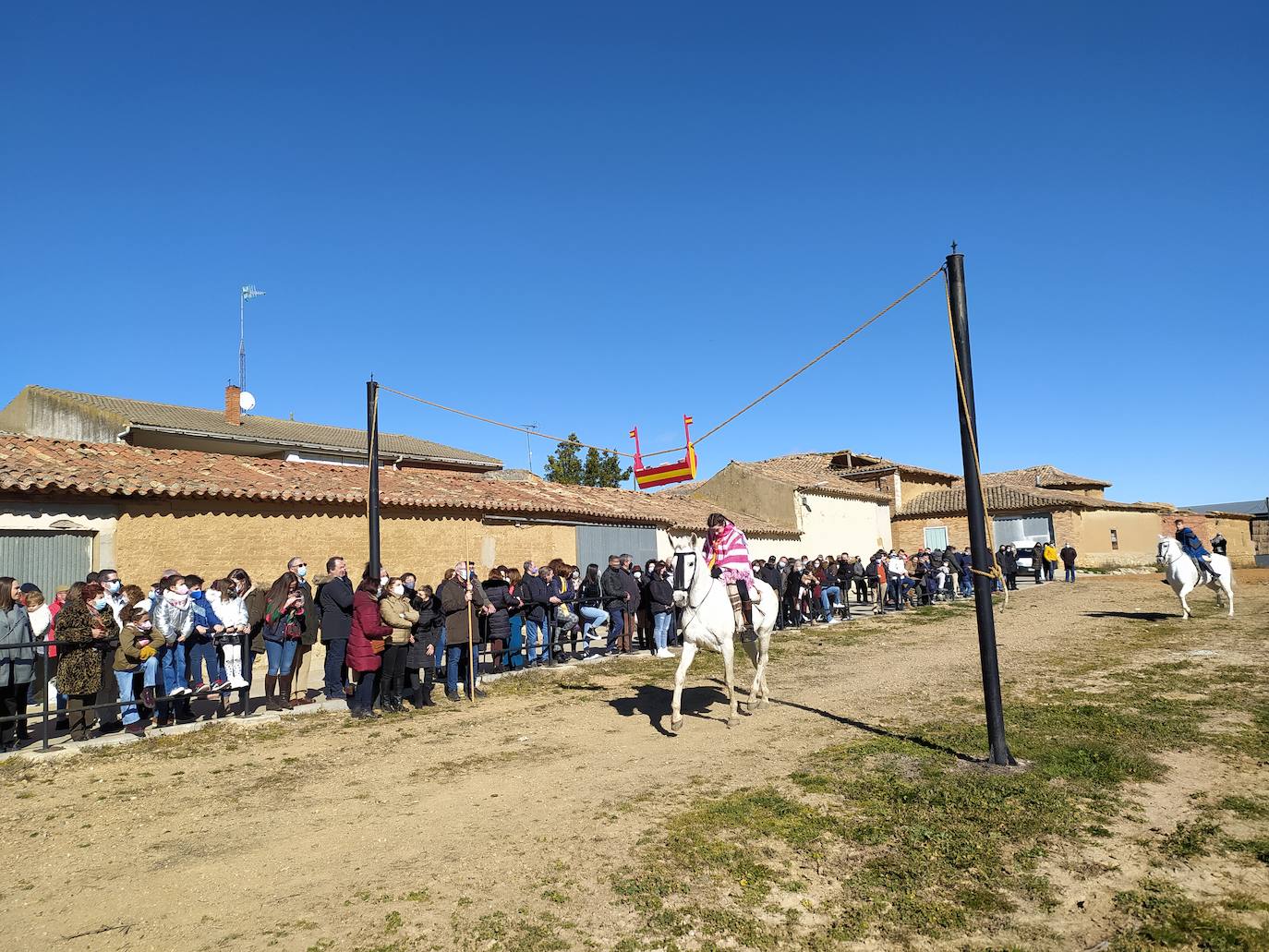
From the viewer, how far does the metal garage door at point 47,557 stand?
42.3ft

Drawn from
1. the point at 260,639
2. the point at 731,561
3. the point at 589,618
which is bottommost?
the point at 589,618

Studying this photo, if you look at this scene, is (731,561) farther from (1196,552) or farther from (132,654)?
(1196,552)

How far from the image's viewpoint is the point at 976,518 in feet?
23.4

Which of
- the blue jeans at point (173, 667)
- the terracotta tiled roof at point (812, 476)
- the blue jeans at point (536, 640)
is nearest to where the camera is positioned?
the blue jeans at point (173, 667)

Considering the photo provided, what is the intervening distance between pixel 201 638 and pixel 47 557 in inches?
221

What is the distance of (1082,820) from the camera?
17.7 ft

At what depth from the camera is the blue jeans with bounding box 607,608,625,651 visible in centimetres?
1498

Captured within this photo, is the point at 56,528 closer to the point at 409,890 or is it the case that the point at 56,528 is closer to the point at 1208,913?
the point at 409,890

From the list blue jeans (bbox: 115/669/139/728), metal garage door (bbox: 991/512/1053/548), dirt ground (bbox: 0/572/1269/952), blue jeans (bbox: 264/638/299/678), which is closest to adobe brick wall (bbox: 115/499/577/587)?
blue jeans (bbox: 264/638/299/678)

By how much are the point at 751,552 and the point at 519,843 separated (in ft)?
83.5

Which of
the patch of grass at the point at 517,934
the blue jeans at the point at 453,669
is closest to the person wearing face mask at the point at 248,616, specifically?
the blue jeans at the point at 453,669

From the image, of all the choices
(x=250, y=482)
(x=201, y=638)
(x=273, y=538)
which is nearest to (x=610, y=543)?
(x=273, y=538)

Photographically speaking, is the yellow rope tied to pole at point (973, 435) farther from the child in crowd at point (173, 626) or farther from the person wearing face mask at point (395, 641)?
the child in crowd at point (173, 626)

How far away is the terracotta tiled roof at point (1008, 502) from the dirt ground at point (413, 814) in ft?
99.9
